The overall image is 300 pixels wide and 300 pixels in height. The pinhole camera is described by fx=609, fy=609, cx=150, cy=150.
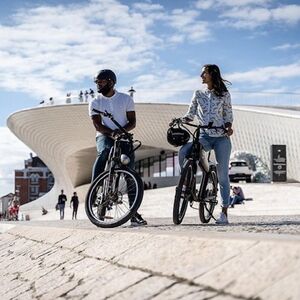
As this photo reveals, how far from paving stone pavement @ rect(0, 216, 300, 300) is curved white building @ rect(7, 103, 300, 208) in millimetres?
39381

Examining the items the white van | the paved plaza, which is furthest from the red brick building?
the paved plaza

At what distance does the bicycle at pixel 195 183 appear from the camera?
5562mm

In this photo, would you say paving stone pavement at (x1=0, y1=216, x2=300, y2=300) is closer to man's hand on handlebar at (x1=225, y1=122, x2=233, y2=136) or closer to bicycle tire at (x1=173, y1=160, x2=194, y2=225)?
bicycle tire at (x1=173, y1=160, x2=194, y2=225)

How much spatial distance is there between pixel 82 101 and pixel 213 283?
171 ft

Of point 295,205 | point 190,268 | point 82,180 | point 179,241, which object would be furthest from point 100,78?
point 82,180

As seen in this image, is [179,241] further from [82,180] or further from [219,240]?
[82,180]

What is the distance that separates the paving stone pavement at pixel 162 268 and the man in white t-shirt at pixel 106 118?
3.97ft

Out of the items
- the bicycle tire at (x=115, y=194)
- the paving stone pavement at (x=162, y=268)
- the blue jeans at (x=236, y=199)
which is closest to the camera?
the paving stone pavement at (x=162, y=268)

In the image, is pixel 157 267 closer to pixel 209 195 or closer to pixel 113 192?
pixel 113 192

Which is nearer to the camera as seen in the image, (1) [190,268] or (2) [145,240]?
(1) [190,268]

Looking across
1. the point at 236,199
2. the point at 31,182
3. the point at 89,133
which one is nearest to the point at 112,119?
the point at 236,199

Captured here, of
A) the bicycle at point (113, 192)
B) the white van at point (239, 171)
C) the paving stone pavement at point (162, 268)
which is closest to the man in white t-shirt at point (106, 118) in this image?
the bicycle at point (113, 192)

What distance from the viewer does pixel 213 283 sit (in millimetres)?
2262

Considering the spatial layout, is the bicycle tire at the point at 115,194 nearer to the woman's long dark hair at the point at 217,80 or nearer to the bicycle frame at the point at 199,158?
the bicycle frame at the point at 199,158
